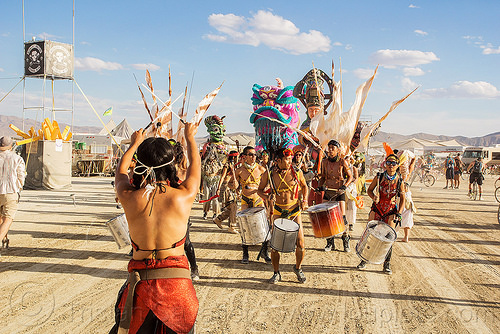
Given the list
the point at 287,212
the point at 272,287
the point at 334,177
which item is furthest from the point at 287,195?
the point at 334,177

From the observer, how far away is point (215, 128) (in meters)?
11.5

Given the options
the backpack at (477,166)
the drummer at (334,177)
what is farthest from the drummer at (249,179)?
the backpack at (477,166)

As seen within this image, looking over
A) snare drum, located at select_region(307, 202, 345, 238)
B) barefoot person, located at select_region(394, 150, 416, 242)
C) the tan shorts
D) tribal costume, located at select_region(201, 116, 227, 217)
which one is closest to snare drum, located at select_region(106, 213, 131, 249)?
the tan shorts

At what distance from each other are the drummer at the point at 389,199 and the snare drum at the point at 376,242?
1.69 feet

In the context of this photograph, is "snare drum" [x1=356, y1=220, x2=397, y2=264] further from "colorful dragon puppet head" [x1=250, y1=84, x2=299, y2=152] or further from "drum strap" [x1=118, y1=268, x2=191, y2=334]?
"colorful dragon puppet head" [x1=250, y1=84, x2=299, y2=152]

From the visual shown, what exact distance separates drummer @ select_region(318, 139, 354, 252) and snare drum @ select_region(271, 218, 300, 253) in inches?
94.8

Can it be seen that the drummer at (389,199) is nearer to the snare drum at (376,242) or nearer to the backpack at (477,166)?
the snare drum at (376,242)

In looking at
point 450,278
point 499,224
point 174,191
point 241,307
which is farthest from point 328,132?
point 174,191

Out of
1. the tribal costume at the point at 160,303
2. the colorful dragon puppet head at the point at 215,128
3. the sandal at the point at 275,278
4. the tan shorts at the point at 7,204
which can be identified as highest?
the colorful dragon puppet head at the point at 215,128

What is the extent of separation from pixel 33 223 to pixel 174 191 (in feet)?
29.9

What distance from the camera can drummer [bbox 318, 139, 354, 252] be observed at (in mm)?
7934

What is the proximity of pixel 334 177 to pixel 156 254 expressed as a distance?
19.4ft

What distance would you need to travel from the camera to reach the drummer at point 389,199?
6.73 m

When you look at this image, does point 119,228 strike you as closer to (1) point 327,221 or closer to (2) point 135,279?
(1) point 327,221
